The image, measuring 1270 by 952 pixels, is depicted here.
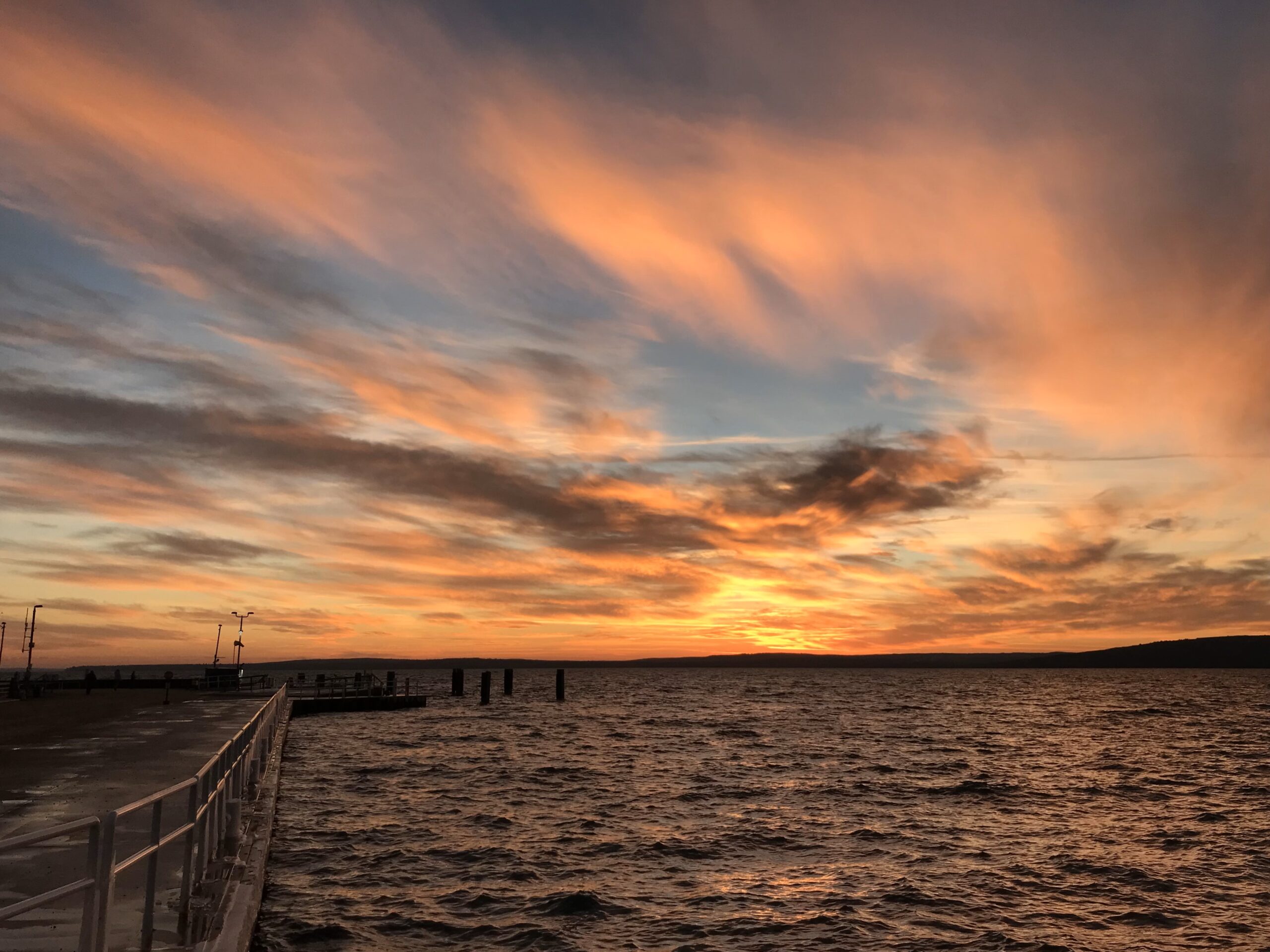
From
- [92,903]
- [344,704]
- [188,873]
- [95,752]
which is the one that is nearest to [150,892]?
[188,873]

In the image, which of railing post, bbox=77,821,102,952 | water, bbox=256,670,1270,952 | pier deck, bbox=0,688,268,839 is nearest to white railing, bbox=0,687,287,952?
railing post, bbox=77,821,102,952

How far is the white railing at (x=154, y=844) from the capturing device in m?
6.75

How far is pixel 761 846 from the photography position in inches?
995

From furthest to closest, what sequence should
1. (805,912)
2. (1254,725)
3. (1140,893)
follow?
(1254,725) < (1140,893) < (805,912)

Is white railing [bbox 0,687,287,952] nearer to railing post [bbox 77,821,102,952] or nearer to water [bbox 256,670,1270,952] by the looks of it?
railing post [bbox 77,821,102,952]

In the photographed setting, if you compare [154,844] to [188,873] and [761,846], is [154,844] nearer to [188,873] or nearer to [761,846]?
[188,873]

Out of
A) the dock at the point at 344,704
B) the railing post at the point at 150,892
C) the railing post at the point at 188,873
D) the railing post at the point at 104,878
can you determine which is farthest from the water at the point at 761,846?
the dock at the point at 344,704

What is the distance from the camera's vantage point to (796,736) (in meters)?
63.6

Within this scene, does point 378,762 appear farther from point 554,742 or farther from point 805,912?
point 805,912

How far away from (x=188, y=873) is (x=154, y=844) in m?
1.81

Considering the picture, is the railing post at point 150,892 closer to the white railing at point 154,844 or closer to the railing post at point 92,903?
the white railing at point 154,844

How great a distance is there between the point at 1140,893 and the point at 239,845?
63.0 ft

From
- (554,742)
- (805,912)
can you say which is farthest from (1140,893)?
(554,742)

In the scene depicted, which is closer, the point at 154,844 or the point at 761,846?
the point at 154,844
